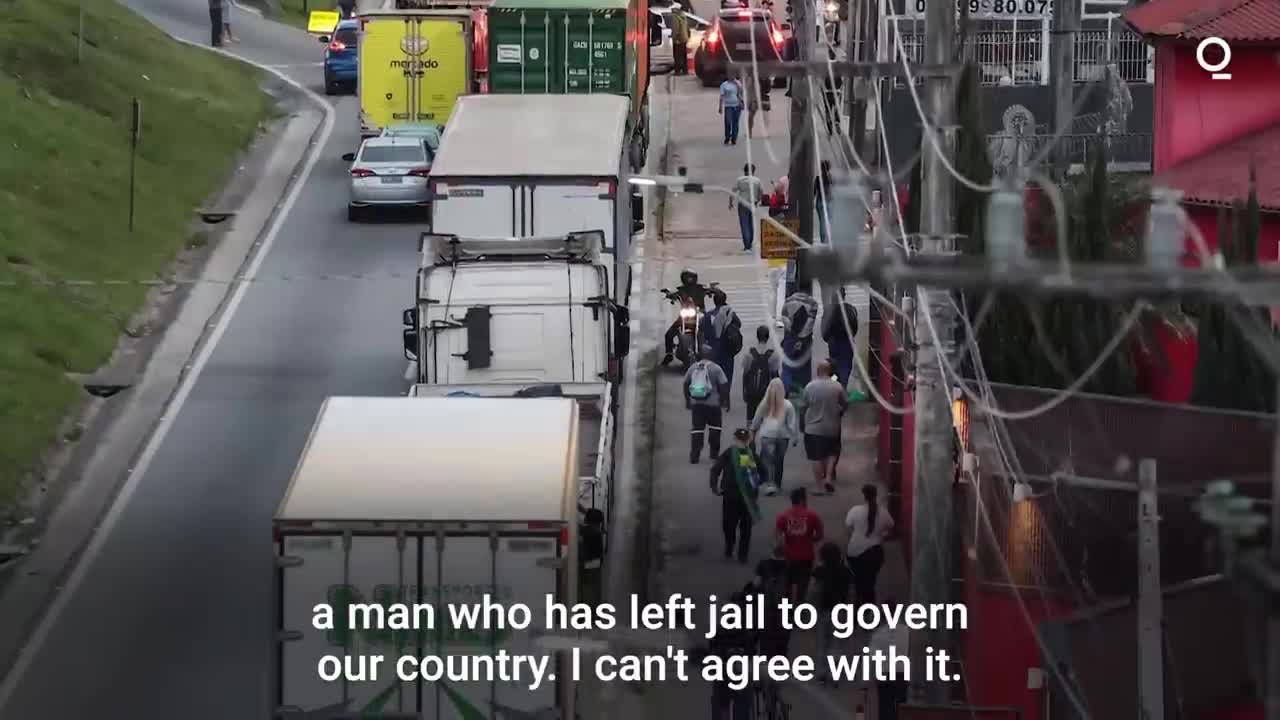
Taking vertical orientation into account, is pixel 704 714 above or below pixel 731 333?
below

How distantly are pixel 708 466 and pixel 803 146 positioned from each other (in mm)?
8123

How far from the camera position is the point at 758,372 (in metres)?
28.2

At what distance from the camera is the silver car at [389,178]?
41531 millimetres

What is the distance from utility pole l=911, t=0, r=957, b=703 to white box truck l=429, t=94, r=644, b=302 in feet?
34.5

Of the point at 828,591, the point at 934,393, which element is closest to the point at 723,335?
the point at 828,591

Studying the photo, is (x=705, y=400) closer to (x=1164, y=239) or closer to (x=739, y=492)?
(x=739, y=492)

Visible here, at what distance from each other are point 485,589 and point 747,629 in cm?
377

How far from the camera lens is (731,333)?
99.1ft

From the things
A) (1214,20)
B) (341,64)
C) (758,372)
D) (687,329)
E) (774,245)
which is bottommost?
(758,372)

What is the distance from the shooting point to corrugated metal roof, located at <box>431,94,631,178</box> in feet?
102

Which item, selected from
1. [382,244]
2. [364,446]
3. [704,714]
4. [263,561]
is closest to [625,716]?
[704,714]

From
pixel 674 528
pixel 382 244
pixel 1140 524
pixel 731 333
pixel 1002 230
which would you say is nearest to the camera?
pixel 1002 230

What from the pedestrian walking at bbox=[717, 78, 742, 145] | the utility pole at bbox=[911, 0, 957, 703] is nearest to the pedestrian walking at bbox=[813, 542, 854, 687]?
the utility pole at bbox=[911, 0, 957, 703]

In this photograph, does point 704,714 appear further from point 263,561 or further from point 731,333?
point 731,333
